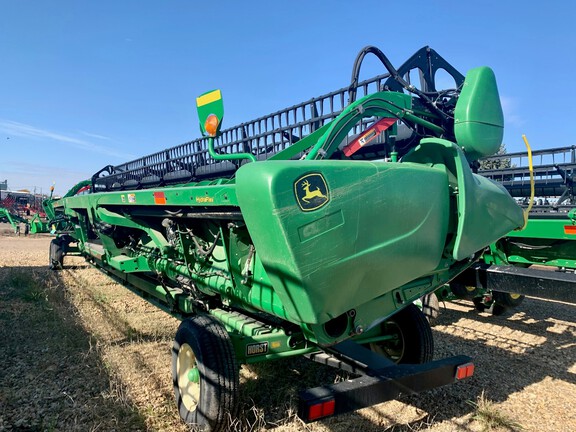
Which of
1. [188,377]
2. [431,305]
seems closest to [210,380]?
[188,377]

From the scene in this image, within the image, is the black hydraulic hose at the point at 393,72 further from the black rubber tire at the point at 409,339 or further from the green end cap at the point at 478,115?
the black rubber tire at the point at 409,339

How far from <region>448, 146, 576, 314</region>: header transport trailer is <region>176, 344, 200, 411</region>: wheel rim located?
1.84 metres

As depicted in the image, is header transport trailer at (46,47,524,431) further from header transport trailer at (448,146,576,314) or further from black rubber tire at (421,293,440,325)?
black rubber tire at (421,293,440,325)

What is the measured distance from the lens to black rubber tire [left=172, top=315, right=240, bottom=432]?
2.40 meters

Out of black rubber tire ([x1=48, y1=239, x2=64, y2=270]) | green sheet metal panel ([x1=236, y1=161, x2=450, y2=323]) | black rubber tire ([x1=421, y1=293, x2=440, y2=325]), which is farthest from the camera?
black rubber tire ([x1=48, y1=239, x2=64, y2=270])

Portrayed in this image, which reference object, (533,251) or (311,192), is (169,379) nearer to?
(311,192)

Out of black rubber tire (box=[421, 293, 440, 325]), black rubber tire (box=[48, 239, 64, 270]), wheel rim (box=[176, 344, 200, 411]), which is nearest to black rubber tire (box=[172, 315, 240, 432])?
wheel rim (box=[176, 344, 200, 411])

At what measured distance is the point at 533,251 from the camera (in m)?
4.92

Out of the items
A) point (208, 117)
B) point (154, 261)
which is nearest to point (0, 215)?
point (154, 261)

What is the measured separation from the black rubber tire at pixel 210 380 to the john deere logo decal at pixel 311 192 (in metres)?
1.10

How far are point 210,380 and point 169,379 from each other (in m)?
1.04

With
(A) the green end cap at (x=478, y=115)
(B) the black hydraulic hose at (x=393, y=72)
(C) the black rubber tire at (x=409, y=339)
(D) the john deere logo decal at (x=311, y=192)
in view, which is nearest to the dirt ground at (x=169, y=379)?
(C) the black rubber tire at (x=409, y=339)

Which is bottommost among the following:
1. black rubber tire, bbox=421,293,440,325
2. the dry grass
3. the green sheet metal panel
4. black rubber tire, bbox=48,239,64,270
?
the dry grass

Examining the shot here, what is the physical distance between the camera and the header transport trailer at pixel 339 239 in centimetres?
195
